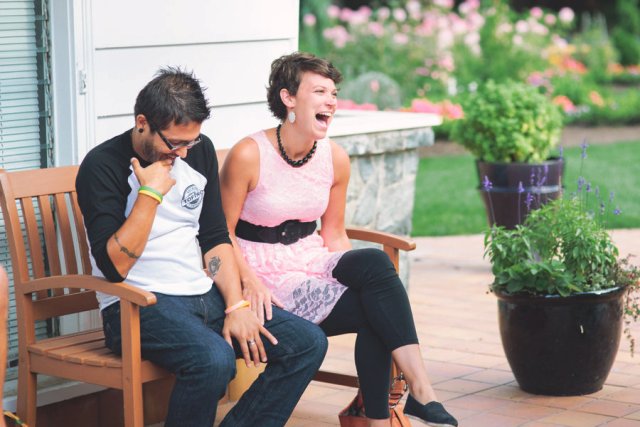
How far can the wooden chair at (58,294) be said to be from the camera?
3.14 m

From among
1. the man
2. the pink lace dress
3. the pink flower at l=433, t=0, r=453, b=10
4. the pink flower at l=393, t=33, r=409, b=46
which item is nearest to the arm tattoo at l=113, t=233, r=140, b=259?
the man

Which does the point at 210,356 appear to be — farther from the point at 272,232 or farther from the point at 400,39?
the point at 400,39

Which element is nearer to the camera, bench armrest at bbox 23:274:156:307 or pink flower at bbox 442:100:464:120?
bench armrest at bbox 23:274:156:307

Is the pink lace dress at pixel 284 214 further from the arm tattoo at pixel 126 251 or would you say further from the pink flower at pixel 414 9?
the pink flower at pixel 414 9

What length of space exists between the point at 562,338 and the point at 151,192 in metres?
1.71

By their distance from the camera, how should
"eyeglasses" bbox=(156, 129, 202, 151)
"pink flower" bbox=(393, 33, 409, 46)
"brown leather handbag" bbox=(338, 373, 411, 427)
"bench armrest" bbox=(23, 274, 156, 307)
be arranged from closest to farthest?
"bench armrest" bbox=(23, 274, 156, 307) → "eyeglasses" bbox=(156, 129, 202, 151) → "brown leather handbag" bbox=(338, 373, 411, 427) → "pink flower" bbox=(393, 33, 409, 46)

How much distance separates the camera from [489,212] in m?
6.36

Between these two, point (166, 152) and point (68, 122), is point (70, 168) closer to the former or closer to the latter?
point (68, 122)

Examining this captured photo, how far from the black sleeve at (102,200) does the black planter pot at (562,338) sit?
155 centimetres

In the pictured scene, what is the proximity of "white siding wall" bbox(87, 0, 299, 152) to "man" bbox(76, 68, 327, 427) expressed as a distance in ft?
1.74

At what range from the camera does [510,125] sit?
6.27 metres

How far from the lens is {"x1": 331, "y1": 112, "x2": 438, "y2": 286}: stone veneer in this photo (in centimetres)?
538

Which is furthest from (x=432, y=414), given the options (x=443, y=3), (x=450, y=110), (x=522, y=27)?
(x=522, y=27)

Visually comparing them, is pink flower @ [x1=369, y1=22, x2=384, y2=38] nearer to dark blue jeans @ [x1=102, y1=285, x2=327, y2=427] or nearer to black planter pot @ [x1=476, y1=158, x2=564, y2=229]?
black planter pot @ [x1=476, y1=158, x2=564, y2=229]
